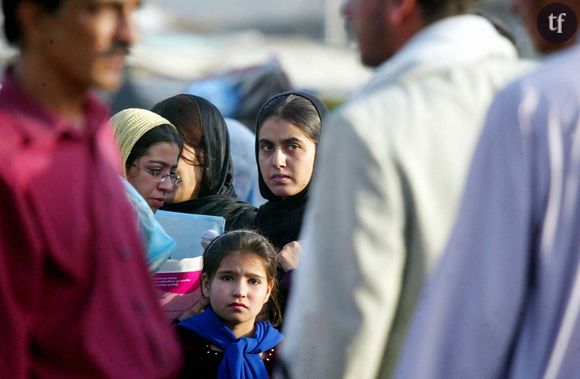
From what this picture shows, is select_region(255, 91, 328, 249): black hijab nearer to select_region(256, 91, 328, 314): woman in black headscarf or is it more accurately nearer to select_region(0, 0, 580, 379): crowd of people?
select_region(256, 91, 328, 314): woman in black headscarf

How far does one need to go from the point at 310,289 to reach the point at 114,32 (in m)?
0.59

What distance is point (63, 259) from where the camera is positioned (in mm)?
2365

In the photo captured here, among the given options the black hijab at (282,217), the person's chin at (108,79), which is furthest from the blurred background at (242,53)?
the black hijab at (282,217)

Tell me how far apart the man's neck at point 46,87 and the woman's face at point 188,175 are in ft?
8.81

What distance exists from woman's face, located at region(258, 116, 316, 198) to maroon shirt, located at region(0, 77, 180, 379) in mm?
2401

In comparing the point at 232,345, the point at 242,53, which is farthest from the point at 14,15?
the point at 242,53

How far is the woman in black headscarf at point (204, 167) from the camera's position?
203 inches

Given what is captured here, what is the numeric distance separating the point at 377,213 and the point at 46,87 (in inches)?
24.9

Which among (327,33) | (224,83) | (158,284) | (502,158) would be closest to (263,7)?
(327,33)

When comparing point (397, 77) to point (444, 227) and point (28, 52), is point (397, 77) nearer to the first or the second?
point (444, 227)

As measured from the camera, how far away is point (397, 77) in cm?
264

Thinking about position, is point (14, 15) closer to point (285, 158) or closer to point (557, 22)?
point (557, 22)

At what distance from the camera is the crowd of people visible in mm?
2287

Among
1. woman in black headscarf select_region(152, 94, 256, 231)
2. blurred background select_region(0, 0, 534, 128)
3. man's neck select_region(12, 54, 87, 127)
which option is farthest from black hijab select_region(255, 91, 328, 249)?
man's neck select_region(12, 54, 87, 127)
